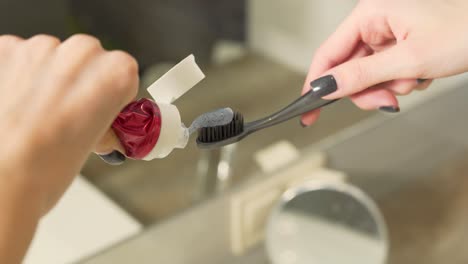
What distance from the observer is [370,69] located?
51cm

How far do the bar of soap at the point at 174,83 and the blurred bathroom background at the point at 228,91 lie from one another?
0.61 feet

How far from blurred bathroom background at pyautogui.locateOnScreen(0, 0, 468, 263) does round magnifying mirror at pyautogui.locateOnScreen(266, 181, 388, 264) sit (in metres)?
0.06

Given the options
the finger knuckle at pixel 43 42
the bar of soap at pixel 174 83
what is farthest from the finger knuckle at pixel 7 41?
the bar of soap at pixel 174 83

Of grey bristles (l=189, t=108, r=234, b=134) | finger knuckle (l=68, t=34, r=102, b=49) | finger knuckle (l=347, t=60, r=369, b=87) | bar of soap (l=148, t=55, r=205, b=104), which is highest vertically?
finger knuckle (l=68, t=34, r=102, b=49)

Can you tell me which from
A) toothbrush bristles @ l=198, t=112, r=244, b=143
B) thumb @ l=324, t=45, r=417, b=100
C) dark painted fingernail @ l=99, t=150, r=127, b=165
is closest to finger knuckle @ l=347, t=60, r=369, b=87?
thumb @ l=324, t=45, r=417, b=100

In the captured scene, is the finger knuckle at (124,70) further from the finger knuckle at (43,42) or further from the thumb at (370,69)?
the thumb at (370,69)

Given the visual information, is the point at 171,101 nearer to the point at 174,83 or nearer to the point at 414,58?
the point at 174,83

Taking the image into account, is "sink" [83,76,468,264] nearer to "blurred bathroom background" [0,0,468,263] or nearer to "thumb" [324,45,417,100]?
"blurred bathroom background" [0,0,468,263]

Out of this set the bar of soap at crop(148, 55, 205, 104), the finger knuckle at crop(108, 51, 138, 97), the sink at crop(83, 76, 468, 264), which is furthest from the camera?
the sink at crop(83, 76, 468, 264)

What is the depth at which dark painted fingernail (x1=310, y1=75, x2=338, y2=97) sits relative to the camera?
506 mm

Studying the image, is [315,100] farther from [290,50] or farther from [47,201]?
[290,50]

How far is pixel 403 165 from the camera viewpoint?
941 millimetres

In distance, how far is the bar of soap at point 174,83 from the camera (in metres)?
0.42

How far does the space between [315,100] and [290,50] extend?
0.59 metres
